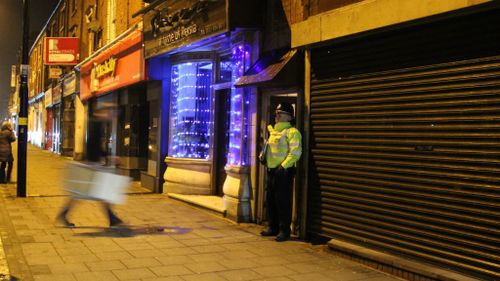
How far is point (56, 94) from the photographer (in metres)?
28.4

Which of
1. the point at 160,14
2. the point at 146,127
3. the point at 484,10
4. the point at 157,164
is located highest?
the point at 160,14

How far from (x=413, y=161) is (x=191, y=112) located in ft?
22.1

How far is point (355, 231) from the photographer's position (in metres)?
6.42

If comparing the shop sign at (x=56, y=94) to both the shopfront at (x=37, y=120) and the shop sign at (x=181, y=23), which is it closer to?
the shopfront at (x=37, y=120)

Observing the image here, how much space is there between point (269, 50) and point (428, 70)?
3469mm

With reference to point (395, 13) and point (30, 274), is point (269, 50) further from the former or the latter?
point (30, 274)

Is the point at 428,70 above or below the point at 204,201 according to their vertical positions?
above

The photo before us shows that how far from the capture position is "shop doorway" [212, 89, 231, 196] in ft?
35.3

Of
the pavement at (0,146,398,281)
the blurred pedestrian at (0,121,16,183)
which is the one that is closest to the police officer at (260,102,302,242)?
the pavement at (0,146,398,281)

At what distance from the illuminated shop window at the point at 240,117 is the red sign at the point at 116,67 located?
4092 mm

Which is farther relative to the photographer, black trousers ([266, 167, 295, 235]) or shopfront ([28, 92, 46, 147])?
shopfront ([28, 92, 46, 147])

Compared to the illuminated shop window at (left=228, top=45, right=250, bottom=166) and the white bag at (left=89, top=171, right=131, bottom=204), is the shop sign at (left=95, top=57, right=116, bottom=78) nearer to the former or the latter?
the illuminated shop window at (left=228, top=45, right=250, bottom=166)

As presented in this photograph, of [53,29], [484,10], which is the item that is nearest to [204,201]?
[484,10]

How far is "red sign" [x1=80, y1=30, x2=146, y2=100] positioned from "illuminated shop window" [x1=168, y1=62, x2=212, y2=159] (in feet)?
4.23
